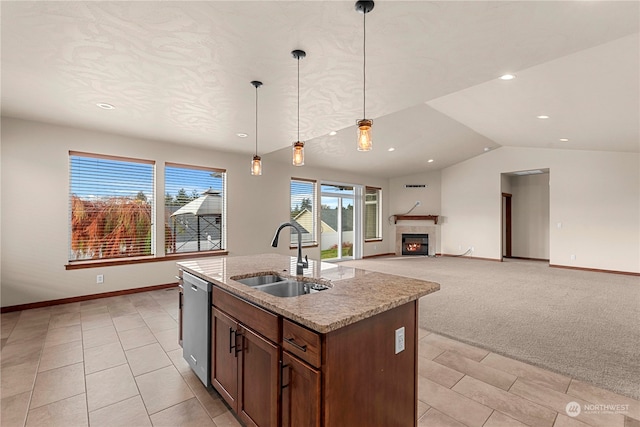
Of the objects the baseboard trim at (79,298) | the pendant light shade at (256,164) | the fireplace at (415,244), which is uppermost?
the pendant light shade at (256,164)

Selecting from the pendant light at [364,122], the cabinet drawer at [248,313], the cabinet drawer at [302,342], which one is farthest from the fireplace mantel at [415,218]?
the cabinet drawer at [302,342]

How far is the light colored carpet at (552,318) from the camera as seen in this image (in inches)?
100

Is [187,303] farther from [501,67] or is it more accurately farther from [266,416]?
[501,67]

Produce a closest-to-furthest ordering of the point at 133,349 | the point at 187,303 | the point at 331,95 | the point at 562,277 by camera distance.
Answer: the point at 187,303 < the point at 133,349 < the point at 331,95 < the point at 562,277

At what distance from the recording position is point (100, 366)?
2498 mm

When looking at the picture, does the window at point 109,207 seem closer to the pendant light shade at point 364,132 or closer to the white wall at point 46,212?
the white wall at point 46,212

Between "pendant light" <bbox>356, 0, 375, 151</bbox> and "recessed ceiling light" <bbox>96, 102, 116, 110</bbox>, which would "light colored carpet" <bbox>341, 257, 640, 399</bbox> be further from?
"recessed ceiling light" <bbox>96, 102, 116, 110</bbox>

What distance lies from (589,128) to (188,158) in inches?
272

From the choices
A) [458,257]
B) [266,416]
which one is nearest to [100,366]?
[266,416]

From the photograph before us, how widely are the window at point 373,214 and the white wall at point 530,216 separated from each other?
403 centimetres

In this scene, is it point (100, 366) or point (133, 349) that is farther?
point (133, 349)

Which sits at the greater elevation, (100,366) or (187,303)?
(187,303)

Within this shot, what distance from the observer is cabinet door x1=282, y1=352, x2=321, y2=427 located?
3.97 ft

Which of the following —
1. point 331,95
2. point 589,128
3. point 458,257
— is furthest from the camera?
point 458,257
